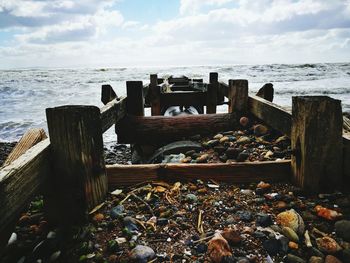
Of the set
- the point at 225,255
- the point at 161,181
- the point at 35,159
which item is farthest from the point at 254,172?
the point at 35,159

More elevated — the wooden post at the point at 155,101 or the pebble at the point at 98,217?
the wooden post at the point at 155,101

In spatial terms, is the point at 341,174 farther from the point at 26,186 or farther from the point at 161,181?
the point at 26,186

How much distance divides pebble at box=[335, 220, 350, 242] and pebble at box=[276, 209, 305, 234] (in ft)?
0.66

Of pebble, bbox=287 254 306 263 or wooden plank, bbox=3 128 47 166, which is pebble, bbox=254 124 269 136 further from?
wooden plank, bbox=3 128 47 166

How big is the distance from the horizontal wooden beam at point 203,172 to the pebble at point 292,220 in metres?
0.53

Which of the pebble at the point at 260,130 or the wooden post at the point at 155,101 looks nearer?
the pebble at the point at 260,130

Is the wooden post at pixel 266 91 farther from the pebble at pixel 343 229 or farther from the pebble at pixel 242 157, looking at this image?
the pebble at pixel 343 229

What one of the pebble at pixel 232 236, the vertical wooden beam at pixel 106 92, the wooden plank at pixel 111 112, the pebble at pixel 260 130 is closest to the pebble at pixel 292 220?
the pebble at pixel 232 236

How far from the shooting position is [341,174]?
2107 mm

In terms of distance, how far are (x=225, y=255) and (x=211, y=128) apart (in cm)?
276

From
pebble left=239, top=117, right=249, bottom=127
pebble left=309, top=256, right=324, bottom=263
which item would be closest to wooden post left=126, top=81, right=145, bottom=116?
pebble left=239, top=117, right=249, bottom=127

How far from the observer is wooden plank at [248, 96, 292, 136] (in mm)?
2744

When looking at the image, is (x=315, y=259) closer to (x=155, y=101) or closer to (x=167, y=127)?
(x=167, y=127)

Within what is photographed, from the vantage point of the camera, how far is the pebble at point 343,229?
1652mm
